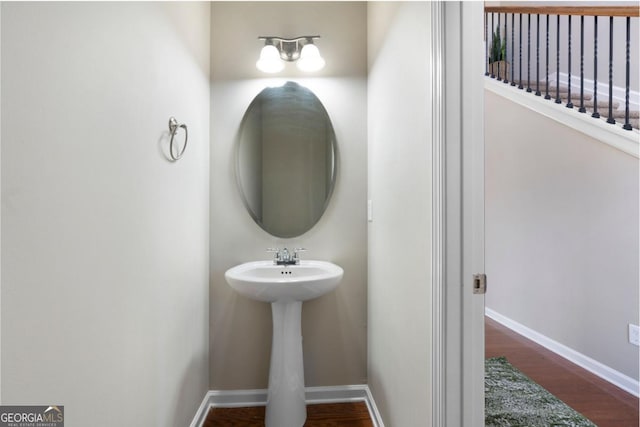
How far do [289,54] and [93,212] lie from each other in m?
1.54

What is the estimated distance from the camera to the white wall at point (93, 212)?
0.67 m

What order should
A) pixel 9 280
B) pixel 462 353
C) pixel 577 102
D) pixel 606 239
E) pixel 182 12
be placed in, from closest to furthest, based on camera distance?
pixel 9 280, pixel 462 353, pixel 182 12, pixel 606 239, pixel 577 102

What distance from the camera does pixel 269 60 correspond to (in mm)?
1918

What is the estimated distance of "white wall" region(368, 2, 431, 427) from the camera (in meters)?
1.14

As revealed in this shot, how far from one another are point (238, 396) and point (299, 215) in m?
1.16

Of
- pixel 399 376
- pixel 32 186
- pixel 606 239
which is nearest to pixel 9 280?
pixel 32 186

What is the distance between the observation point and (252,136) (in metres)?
2.03

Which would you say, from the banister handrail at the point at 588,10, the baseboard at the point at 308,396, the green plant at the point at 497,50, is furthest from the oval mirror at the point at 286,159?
the green plant at the point at 497,50

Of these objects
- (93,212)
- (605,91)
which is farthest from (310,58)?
(605,91)

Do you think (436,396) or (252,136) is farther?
(252,136)

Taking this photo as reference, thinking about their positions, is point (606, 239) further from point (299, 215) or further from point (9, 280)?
point (9, 280)

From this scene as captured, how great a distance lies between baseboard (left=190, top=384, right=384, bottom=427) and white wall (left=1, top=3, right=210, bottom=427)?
45cm

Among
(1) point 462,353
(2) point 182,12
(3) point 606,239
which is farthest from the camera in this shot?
(3) point 606,239

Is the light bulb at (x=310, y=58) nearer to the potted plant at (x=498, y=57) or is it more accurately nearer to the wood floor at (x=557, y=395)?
the wood floor at (x=557, y=395)
